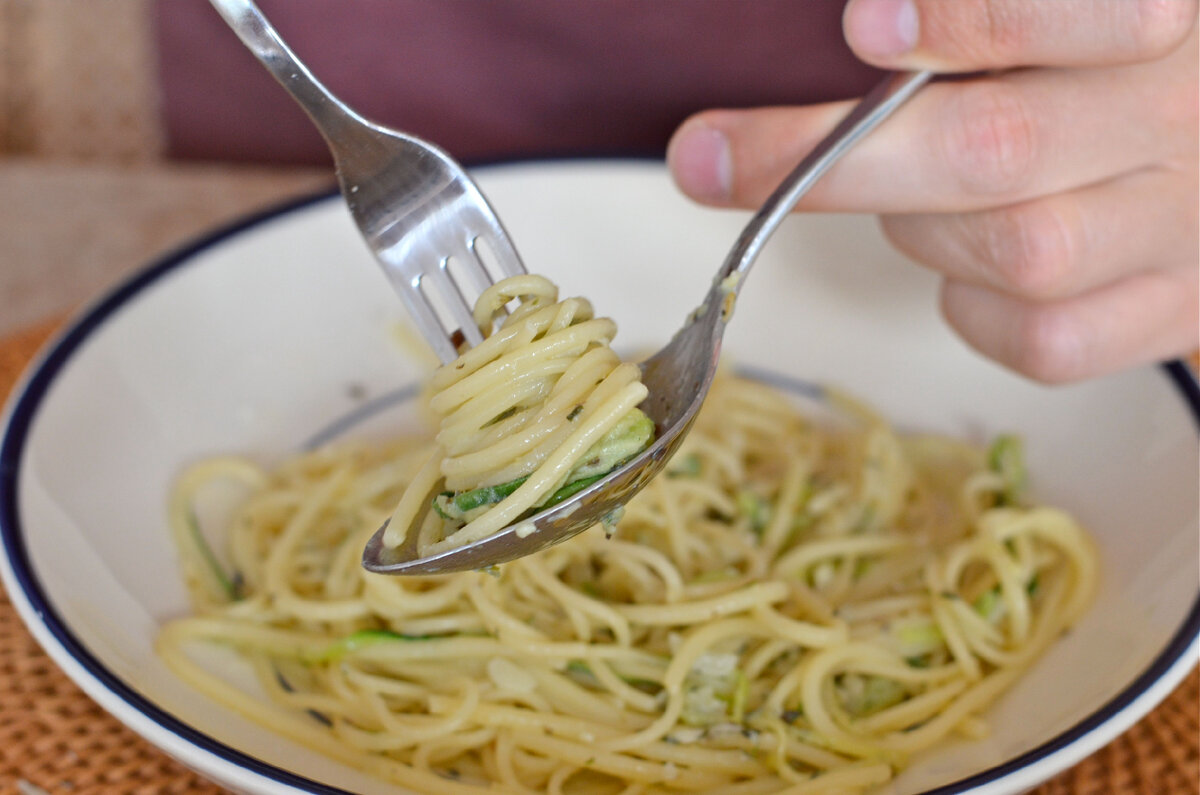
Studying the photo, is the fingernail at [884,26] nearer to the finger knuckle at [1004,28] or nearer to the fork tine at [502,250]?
the finger knuckle at [1004,28]

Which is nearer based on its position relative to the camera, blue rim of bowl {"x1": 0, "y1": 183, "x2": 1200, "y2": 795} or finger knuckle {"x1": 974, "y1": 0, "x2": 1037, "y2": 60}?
blue rim of bowl {"x1": 0, "y1": 183, "x2": 1200, "y2": 795}

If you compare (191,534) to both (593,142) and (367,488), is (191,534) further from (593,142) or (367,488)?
(593,142)

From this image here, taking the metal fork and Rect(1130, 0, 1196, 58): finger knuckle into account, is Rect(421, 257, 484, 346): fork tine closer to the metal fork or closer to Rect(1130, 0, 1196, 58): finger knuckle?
A: the metal fork

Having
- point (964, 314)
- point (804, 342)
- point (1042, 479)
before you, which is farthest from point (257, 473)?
point (1042, 479)

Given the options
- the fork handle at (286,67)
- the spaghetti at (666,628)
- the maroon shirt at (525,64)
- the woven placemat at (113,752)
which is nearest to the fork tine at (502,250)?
the fork handle at (286,67)

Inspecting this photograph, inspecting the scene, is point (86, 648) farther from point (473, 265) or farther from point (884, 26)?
point (884, 26)

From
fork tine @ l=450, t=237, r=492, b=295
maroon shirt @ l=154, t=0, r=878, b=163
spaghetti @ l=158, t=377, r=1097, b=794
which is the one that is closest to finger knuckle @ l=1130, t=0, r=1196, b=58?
spaghetti @ l=158, t=377, r=1097, b=794

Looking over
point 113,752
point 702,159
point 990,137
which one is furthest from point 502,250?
point 113,752
